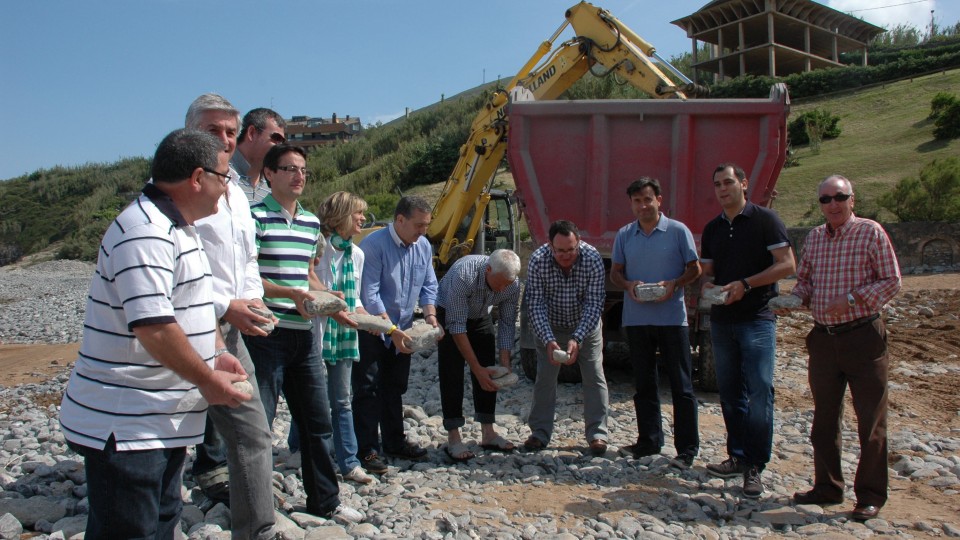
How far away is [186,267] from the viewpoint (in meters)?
2.40

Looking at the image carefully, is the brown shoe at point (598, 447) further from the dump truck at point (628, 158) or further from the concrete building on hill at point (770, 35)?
the concrete building on hill at point (770, 35)

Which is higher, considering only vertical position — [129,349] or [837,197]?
[837,197]

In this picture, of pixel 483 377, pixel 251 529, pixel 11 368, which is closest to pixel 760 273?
pixel 483 377

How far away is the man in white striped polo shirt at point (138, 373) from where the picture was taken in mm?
2223

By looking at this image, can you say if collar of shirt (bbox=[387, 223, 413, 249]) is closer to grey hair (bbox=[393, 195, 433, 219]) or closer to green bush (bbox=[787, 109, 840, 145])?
grey hair (bbox=[393, 195, 433, 219])

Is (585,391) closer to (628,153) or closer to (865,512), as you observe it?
(865,512)

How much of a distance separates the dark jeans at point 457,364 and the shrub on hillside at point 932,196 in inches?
592

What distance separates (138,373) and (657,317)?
11.6 feet

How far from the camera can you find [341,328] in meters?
4.30

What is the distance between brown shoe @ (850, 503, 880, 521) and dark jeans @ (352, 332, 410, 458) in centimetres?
279

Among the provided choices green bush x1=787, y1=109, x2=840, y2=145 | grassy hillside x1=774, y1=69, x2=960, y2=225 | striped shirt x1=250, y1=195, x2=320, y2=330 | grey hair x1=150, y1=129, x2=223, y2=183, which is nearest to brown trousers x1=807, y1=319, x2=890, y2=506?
striped shirt x1=250, y1=195, x2=320, y2=330

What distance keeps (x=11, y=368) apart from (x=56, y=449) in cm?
619

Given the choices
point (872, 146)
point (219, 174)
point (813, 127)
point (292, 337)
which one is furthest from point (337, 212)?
point (813, 127)

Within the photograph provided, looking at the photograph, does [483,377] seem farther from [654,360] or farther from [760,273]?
Result: [760,273]
